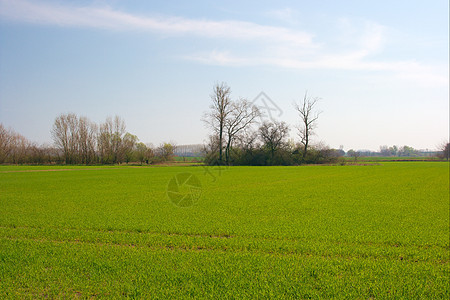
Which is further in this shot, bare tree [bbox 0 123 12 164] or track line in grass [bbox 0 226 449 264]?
bare tree [bbox 0 123 12 164]

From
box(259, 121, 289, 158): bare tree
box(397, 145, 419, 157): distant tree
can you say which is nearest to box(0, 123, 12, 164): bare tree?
box(259, 121, 289, 158): bare tree

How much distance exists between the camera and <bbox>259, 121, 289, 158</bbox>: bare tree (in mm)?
63750

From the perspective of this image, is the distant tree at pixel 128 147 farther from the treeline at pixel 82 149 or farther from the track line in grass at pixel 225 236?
the track line in grass at pixel 225 236

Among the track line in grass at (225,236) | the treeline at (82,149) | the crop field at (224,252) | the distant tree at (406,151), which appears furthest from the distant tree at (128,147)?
the distant tree at (406,151)

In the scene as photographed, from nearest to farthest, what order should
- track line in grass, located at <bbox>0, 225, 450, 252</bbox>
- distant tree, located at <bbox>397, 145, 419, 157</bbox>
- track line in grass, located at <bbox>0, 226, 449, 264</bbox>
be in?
track line in grass, located at <bbox>0, 226, 449, 264</bbox>
track line in grass, located at <bbox>0, 225, 450, 252</bbox>
distant tree, located at <bbox>397, 145, 419, 157</bbox>

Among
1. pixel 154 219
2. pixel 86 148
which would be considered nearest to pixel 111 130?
pixel 86 148

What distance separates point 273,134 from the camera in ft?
210

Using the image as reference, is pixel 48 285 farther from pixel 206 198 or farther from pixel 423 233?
pixel 206 198

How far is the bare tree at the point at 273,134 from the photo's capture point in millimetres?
63750

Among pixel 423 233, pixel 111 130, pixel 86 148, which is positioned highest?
pixel 111 130

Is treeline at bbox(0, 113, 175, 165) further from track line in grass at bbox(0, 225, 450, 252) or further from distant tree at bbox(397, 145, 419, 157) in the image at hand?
distant tree at bbox(397, 145, 419, 157)

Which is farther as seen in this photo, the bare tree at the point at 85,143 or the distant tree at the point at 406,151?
the distant tree at the point at 406,151

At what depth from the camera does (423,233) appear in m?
9.27

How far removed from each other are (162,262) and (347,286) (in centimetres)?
382
